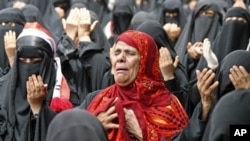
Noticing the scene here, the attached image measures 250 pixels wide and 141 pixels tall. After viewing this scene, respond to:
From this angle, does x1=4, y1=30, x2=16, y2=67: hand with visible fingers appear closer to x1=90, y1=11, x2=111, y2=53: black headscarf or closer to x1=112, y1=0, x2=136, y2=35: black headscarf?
x1=90, y1=11, x2=111, y2=53: black headscarf

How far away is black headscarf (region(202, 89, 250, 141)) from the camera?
4.82 metres

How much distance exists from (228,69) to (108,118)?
107cm

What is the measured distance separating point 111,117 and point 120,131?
0.35ft

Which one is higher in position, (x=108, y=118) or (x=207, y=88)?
(x=207, y=88)

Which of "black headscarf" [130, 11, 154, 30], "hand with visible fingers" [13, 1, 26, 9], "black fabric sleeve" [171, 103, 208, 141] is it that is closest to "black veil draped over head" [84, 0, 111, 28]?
"hand with visible fingers" [13, 1, 26, 9]

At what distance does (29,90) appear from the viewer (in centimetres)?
610

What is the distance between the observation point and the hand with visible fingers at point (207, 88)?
5543 mm

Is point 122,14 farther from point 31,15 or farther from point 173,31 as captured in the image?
point 31,15

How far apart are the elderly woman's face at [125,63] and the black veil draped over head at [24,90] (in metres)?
0.65

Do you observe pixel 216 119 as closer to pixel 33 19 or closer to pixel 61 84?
pixel 61 84

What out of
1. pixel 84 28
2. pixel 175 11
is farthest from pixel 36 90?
pixel 175 11

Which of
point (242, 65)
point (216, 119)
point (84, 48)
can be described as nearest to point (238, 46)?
point (84, 48)

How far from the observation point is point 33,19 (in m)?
9.48

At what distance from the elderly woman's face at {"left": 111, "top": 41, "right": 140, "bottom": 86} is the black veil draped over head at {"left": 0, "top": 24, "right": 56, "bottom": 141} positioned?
65 centimetres
